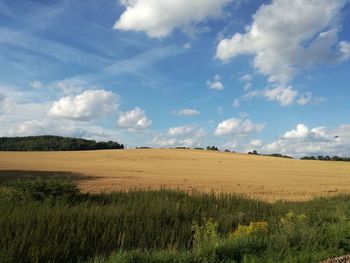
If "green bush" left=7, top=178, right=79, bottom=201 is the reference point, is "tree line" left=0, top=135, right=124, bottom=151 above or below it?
above

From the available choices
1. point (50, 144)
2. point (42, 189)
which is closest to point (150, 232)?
point (42, 189)

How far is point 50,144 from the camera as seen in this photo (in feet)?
427

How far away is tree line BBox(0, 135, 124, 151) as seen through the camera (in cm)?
12550

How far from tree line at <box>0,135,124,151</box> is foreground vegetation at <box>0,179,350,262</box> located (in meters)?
111

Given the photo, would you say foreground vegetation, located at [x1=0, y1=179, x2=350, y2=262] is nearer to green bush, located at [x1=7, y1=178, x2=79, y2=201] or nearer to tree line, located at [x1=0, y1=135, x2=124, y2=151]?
green bush, located at [x1=7, y1=178, x2=79, y2=201]

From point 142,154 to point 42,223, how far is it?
3069 inches

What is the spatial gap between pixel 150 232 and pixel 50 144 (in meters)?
123

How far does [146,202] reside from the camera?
16172 millimetres

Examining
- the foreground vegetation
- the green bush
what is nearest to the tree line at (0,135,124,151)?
the green bush

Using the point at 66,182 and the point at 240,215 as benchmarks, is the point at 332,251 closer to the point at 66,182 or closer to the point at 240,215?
the point at 240,215

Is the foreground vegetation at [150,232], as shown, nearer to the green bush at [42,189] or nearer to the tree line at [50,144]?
the green bush at [42,189]

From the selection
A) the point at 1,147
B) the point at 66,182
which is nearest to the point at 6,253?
the point at 66,182

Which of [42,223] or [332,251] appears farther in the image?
[42,223]

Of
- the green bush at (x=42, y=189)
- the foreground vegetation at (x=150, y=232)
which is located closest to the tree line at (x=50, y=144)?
the green bush at (x=42, y=189)
